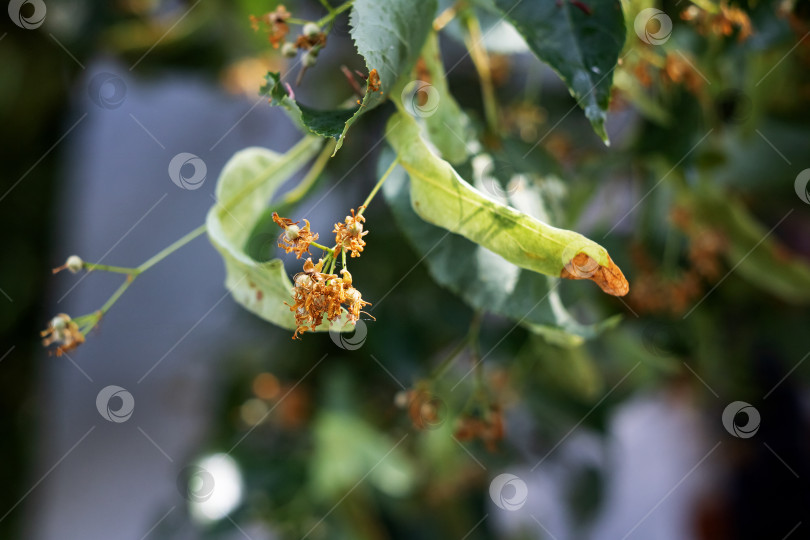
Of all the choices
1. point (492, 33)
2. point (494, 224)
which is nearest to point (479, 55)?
point (492, 33)

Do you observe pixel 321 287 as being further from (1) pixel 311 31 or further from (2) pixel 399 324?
(2) pixel 399 324

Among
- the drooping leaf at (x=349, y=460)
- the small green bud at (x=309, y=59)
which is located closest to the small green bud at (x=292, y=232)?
the small green bud at (x=309, y=59)

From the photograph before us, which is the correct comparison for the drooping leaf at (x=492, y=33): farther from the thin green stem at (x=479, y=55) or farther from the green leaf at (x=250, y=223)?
the green leaf at (x=250, y=223)

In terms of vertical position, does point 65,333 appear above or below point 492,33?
below

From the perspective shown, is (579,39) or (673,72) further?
(673,72)

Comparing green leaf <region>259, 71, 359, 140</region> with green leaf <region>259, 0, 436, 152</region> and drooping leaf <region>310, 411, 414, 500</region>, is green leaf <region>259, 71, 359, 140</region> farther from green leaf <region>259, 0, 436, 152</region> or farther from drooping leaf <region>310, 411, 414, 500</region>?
drooping leaf <region>310, 411, 414, 500</region>

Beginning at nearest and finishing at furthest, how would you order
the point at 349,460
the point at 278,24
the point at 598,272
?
1. the point at 598,272
2. the point at 278,24
3. the point at 349,460

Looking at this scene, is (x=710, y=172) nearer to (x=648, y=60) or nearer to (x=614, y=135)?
(x=648, y=60)
